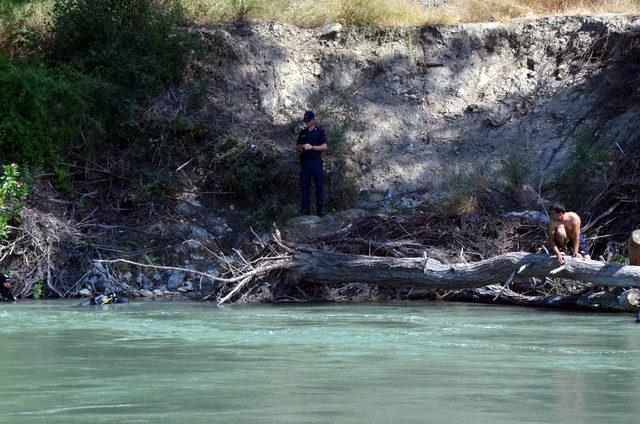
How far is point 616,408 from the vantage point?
7.70 m

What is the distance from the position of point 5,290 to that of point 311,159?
18.6ft

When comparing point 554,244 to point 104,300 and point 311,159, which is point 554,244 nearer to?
point 311,159

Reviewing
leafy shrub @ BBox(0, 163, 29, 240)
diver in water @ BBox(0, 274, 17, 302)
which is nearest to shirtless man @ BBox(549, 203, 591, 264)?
diver in water @ BBox(0, 274, 17, 302)

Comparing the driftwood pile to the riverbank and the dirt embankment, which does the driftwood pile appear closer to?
the riverbank

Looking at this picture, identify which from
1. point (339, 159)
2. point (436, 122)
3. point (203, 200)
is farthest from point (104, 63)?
point (436, 122)

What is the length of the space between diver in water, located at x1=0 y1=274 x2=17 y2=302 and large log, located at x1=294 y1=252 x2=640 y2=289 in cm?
434

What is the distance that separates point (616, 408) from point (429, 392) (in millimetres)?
1385

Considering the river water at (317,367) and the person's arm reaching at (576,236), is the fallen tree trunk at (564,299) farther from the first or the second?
the person's arm reaching at (576,236)

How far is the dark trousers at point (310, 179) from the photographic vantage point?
19.3 metres

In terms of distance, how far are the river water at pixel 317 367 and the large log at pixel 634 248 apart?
787 millimetres

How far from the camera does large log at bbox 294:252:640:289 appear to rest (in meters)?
14.4

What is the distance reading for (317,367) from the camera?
9.65 metres

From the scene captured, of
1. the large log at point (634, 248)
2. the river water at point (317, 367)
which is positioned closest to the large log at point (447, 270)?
the large log at point (634, 248)

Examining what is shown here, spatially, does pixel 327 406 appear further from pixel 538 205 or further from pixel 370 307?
pixel 538 205
